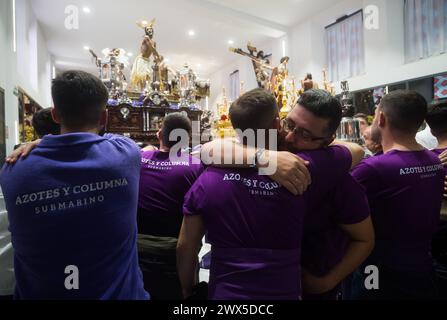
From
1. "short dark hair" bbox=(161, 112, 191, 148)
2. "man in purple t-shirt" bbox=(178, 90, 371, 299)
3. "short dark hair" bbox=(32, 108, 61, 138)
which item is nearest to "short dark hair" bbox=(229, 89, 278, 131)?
"man in purple t-shirt" bbox=(178, 90, 371, 299)

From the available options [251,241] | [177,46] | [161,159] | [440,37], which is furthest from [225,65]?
[251,241]

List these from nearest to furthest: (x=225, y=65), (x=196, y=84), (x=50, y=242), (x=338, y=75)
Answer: (x=50, y=242) → (x=196, y=84) → (x=338, y=75) → (x=225, y=65)

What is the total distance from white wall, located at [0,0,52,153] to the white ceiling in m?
0.64

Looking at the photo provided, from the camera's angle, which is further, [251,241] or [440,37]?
[440,37]

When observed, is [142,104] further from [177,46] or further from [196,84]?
[177,46]

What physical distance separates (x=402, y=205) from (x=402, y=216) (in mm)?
50

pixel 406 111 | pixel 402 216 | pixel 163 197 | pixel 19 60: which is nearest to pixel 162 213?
pixel 163 197

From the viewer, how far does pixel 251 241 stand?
3.30ft

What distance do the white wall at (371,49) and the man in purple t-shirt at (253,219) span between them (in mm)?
6473

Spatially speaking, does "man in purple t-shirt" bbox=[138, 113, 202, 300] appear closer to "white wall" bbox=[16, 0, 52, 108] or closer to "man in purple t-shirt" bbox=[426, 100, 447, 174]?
"man in purple t-shirt" bbox=[426, 100, 447, 174]

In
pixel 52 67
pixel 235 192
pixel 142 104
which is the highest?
pixel 52 67

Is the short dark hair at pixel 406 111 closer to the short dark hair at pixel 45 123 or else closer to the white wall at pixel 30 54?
the short dark hair at pixel 45 123

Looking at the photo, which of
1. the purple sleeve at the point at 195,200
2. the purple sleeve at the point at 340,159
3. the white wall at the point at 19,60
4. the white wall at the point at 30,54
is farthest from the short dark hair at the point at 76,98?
the white wall at the point at 30,54
